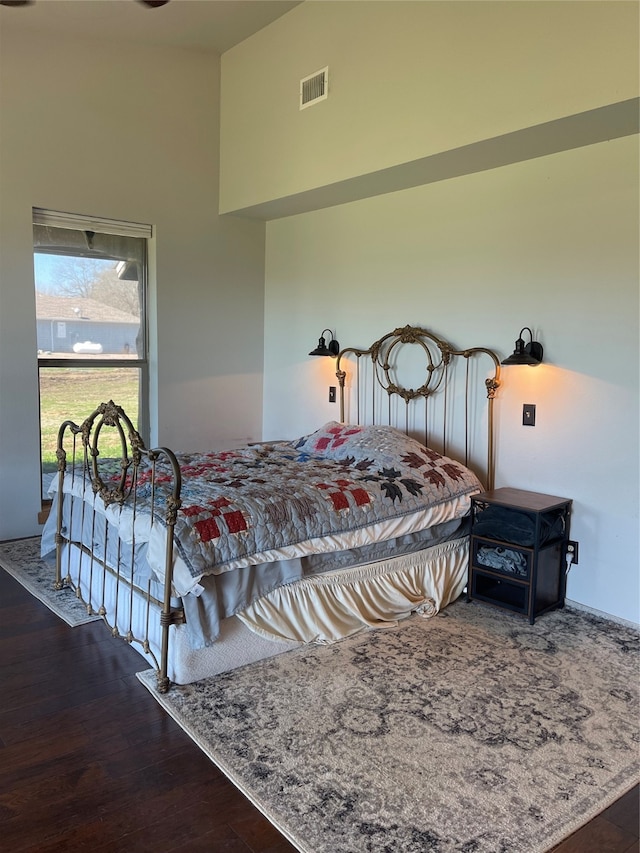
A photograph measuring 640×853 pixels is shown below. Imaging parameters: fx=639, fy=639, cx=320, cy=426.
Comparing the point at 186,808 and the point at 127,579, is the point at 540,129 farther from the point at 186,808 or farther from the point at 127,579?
the point at 186,808

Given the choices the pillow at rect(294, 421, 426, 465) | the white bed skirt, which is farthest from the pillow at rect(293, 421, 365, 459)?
the white bed skirt

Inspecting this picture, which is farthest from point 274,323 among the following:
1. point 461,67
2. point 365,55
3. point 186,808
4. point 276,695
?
point 186,808

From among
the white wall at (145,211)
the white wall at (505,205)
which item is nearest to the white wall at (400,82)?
the white wall at (505,205)

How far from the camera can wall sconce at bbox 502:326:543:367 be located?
10.9 ft

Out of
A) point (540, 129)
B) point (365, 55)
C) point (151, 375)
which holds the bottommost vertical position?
point (151, 375)

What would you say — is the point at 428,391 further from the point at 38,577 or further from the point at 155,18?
the point at 155,18

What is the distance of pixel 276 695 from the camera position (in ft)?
8.23

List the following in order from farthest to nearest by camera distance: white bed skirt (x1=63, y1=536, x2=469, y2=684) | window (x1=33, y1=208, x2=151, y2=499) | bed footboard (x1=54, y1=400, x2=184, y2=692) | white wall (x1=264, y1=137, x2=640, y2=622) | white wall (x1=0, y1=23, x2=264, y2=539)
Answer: window (x1=33, y1=208, x2=151, y2=499) < white wall (x1=0, y1=23, x2=264, y2=539) < white wall (x1=264, y1=137, x2=640, y2=622) < white bed skirt (x1=63, y1=536, x2=469, y2=684) < bed footboard (x1=54, y1=400, x2=184, y2=692)

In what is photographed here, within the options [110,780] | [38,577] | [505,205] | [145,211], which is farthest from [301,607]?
[145,211]

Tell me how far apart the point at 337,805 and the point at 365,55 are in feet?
12.3

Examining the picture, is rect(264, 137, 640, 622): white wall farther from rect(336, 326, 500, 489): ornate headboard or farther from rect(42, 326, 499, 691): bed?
rect(42, 326, 499, 691): bed

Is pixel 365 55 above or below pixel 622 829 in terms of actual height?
above

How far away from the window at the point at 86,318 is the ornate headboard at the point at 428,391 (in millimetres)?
1608

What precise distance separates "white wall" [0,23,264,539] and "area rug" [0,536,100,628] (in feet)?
0.73
